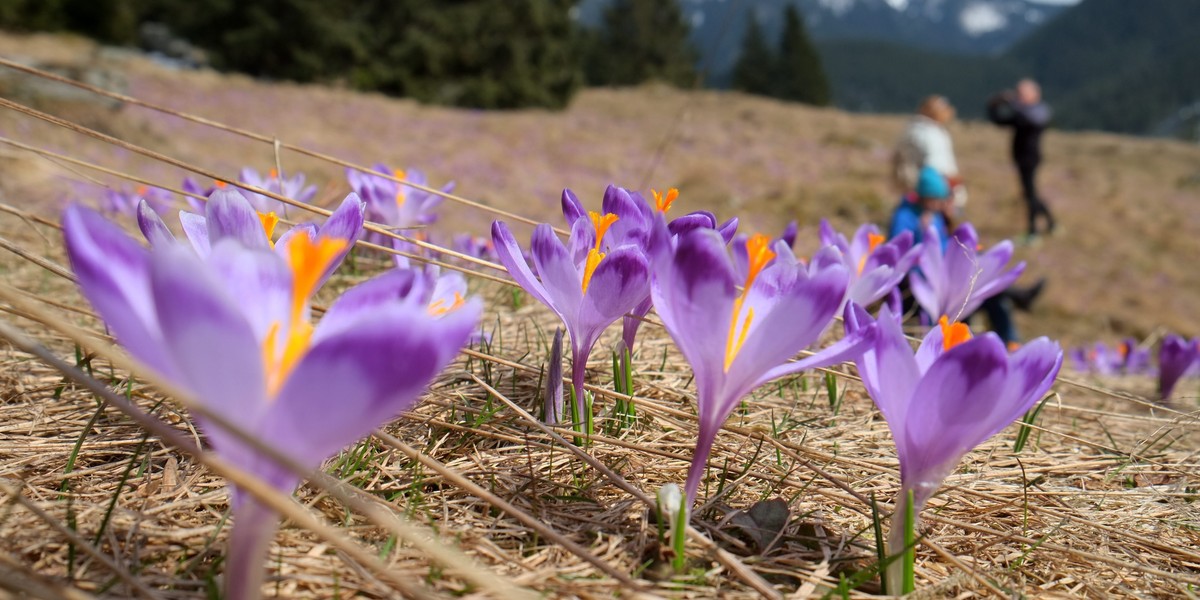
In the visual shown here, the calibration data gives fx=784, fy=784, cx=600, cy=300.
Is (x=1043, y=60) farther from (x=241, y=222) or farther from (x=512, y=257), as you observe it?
(x=241, y=222)

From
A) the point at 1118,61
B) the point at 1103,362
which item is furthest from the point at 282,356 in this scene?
the point at 1118,61

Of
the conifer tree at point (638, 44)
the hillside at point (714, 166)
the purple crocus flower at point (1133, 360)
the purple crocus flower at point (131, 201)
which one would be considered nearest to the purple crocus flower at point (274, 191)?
the purple crocus flower at point (131, 201)

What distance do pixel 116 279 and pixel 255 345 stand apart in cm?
12

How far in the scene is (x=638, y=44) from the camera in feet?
134

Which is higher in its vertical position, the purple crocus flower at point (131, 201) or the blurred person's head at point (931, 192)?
the blurred person's head at point (931, 192)

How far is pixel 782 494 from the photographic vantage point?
1.16 metres

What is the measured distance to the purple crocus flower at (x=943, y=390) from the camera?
0.82 meters

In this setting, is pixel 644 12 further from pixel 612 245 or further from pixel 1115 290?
pixel 612 245

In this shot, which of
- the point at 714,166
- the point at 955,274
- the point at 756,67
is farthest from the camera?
the point at 756,67

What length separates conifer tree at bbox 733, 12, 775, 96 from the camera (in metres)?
47.0

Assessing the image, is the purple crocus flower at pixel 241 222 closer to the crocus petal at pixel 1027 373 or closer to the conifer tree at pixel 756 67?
the crocus petal at pixel 1027 373

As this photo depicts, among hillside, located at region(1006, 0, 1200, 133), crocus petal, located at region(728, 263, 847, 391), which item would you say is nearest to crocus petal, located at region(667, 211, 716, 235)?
crocus petal, located at region(728, 263, 847, 391)

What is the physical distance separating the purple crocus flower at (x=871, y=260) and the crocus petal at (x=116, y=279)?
3.85 feet

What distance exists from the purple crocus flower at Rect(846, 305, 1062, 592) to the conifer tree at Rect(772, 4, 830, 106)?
4791 cm
